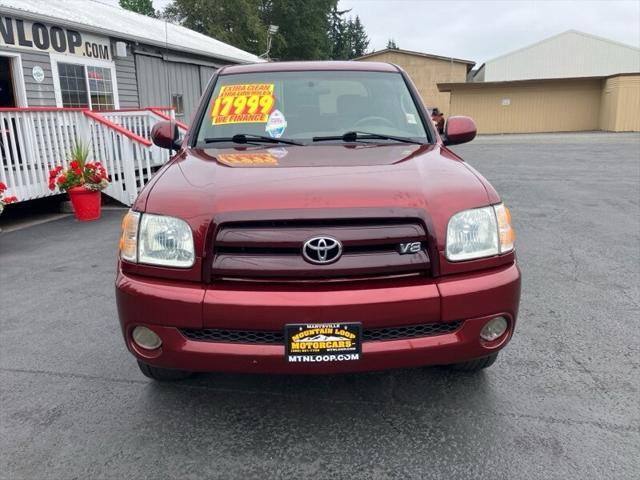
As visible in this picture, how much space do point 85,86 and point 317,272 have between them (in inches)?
431

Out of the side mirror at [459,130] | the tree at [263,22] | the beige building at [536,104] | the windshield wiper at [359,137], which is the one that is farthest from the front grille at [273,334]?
the tree at [263,22]

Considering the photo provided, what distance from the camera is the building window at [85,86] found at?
10672 mm

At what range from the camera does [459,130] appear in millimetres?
3562

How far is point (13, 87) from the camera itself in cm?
965

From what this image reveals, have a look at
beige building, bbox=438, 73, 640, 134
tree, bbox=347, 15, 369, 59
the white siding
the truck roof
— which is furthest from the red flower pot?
tree, bbox=347, 15, 369, 59

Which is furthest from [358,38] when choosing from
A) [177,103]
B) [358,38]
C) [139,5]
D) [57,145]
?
[57,145]

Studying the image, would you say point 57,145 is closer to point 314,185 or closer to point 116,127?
point 116,127

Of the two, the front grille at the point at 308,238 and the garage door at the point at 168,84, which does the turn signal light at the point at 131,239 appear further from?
the garage door at the point at 168,84

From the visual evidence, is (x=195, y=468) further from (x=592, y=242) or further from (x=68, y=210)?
(x=68, y=210)

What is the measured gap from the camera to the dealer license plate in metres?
2.08

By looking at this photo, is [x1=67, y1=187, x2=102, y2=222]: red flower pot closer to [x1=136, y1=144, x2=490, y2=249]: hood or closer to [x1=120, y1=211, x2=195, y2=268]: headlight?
[x1=136, y1=144, x2=490, y2=249]: hood

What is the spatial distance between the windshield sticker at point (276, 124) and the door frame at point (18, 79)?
8197mm

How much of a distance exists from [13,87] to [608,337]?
Result: 10.3 m

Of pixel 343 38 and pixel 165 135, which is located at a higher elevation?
pixel 343 38
